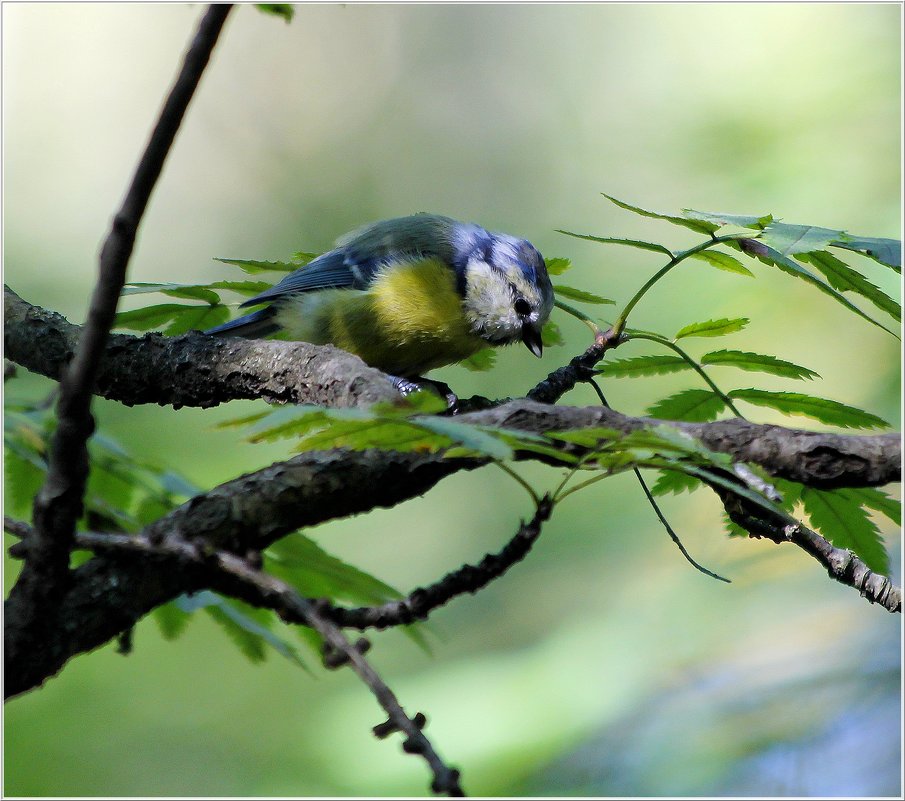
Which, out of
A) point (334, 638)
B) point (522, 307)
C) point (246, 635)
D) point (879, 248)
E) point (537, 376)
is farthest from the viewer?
point (537, 376)

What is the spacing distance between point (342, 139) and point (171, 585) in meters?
6.46

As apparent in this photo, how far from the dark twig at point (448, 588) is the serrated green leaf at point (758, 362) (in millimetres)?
598

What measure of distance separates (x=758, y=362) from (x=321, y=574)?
2.62 ft

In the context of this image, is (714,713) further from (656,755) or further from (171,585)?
(171,585)

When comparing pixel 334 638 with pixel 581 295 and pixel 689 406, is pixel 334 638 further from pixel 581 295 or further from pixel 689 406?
pixel 581 295

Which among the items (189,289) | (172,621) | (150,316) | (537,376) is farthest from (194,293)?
(537,376)

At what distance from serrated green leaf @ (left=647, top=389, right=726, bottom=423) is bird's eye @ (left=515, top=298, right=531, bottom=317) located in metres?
1.17

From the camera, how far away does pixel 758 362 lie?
151cm

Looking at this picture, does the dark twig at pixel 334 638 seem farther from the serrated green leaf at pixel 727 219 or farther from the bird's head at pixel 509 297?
the bird's head at pixel 509 297

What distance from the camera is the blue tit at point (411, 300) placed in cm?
265

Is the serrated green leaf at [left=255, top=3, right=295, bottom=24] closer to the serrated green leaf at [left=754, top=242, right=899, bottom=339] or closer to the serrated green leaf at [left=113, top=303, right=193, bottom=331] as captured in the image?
the serrated green leaf at [left=754, top=242, right=899, bottom=339]

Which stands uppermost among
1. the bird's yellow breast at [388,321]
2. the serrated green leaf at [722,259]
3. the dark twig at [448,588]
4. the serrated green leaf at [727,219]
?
the bird's yellow breast at [388,321]

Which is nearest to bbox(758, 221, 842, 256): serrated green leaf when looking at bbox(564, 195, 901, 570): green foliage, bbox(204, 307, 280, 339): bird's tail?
bbox(564, 195, 901, 570): green foliage

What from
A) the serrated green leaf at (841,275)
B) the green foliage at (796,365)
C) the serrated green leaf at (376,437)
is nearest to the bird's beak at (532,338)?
the green foliage at (796,365)
